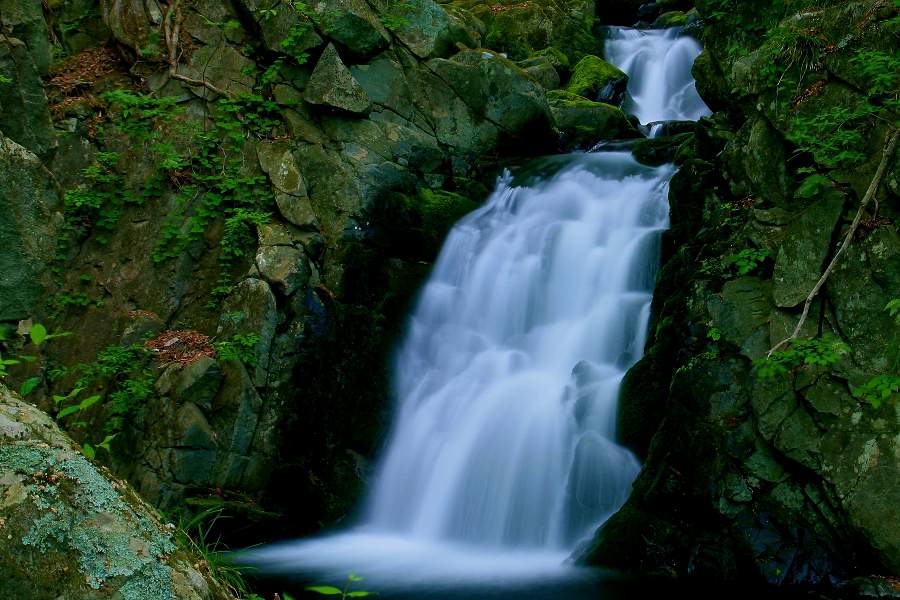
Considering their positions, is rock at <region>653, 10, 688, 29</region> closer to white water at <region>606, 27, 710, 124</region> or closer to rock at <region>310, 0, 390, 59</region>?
white water at <region>606, 27, 710, 124</region>

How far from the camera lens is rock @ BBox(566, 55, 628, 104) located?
50.4ft

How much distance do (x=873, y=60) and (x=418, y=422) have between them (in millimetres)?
6282

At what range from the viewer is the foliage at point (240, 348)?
328 inches

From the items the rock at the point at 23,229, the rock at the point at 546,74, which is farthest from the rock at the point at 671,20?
the rock at the point at 23,229

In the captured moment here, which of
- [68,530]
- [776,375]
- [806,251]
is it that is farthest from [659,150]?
[68,530]

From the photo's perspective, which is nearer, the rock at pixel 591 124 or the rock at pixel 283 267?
the rock at pixel 283 267

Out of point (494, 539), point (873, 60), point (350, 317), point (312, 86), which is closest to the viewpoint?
point (873, 60)

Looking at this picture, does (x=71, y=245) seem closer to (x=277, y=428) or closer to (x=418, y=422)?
(x=277, y=428)

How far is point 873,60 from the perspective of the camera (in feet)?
20.4

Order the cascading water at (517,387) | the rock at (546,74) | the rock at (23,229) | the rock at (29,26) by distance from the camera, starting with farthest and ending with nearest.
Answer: the rock at (546,74) < the cascading water at (517,387) < the rock at (29,26) < the rock at (23,229)

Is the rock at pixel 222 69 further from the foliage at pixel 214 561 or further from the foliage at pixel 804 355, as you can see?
the foliage at pixel 804 355

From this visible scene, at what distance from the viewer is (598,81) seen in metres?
15.5

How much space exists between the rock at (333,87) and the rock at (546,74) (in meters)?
5.93

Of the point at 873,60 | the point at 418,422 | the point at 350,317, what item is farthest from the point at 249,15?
the point at 873,60
